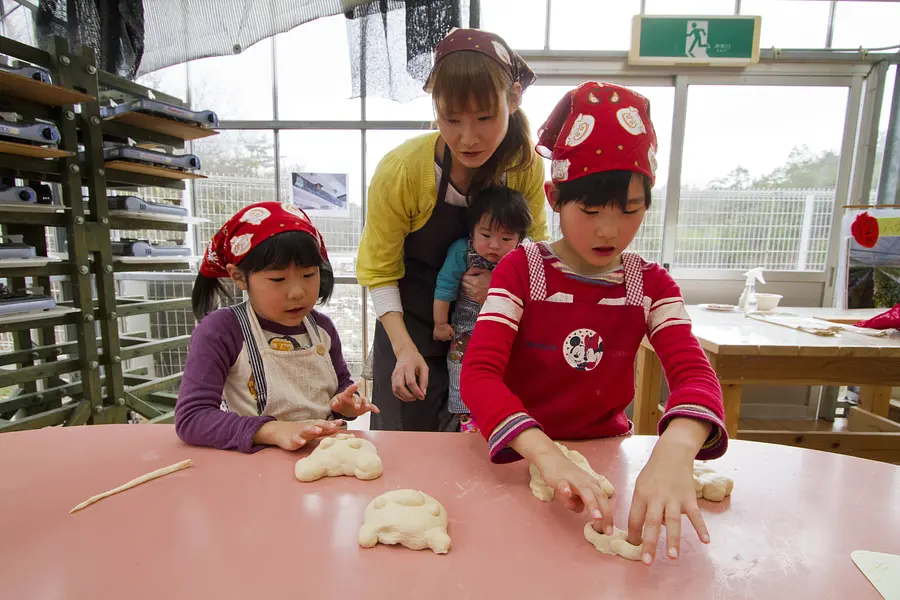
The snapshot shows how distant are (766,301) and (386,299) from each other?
8.60 ft

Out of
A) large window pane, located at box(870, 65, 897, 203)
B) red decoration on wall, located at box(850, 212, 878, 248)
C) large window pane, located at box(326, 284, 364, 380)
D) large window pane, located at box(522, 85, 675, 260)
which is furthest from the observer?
large window pane, located at box(326, 284, 364, 380)

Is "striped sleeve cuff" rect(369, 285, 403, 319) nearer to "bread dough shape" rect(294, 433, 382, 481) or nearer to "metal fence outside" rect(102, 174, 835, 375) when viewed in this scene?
"bread dough shape" rect(294, 433, 382, 481)

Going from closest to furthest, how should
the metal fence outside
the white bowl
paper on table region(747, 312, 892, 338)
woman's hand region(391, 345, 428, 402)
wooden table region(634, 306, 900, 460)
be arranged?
woman's hand region(391, 345, 428, 402) → wooden table region(634, 306, 900, 460) → paper on table region(747, 312, 892, 338) → the white bowl → the metal fence outside

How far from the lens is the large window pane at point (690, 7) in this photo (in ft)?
9.97

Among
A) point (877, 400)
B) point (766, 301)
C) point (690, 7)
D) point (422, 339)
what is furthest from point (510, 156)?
point (877, 400)

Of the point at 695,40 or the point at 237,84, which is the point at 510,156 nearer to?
the point at 695,40

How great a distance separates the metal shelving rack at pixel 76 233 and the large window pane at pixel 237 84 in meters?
0.73

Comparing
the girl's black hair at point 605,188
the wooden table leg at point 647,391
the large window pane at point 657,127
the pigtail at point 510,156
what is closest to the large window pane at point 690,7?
the large window pane at point 657,127

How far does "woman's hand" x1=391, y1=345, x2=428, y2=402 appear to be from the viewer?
1100mm

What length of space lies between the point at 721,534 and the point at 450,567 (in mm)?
378

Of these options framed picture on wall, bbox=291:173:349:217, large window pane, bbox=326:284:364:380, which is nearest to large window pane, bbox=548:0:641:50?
framed picture on wall, bbox=291:173:349:217

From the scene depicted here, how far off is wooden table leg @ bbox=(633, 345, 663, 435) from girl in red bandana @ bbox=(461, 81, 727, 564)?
5.18 ft

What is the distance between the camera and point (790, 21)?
3186 mm

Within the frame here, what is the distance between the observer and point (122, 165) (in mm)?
2406
